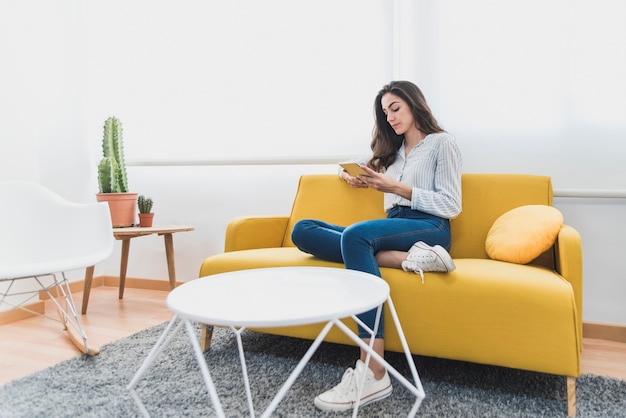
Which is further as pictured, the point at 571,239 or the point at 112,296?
the point at 112,296

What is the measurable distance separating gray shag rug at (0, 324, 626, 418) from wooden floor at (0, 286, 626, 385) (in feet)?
0.50

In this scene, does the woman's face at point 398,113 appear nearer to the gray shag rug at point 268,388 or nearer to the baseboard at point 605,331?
A: the gray shag rug at point 268,388

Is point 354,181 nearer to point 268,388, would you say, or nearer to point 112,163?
point 268,388

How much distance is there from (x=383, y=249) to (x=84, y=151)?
2396mm

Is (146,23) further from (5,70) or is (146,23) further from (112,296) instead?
(112,296)

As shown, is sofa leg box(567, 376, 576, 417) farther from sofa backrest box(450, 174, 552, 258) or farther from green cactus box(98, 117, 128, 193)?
green cactus box(98, 117, 128, 193)

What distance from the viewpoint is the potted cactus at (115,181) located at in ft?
8.38

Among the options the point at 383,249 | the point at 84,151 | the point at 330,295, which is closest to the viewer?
the point at 330,295

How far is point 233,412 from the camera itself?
1329 millimetres

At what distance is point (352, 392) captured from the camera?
134cm

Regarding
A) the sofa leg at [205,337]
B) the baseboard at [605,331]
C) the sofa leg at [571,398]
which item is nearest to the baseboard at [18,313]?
the sofa leg at [205,337]

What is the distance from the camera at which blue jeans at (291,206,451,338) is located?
152 centimetres

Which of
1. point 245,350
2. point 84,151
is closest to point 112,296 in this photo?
point 84,151

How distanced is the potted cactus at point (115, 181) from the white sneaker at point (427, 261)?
5.71 ft
